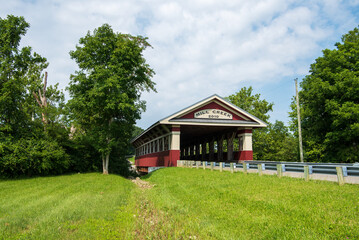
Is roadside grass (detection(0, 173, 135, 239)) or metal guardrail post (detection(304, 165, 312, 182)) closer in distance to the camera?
roadside grass (detection(0, 173, 135, 239))

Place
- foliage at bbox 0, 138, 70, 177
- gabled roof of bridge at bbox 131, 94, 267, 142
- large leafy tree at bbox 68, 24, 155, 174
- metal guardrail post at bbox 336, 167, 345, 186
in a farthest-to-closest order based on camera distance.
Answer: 1. gabled roof of bridge at bbox 131, 94, 267, 142
2. large leafy tree at bbox 68, 24, 155, 174
3. foliage at bbox 0, 138, 70, 177
4. metal guardrail post at bbox 336, 167, 345, 186

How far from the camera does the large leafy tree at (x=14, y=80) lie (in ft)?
66.4

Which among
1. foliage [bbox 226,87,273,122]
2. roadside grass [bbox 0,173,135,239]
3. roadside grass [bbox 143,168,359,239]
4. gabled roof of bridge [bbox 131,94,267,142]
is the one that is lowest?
roadside grass [bbox 0,173,135,239]

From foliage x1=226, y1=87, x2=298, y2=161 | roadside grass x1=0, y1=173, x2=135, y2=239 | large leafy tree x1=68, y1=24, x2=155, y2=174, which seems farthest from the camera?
foliage x1=226, y1=87, x2=298, y2=161

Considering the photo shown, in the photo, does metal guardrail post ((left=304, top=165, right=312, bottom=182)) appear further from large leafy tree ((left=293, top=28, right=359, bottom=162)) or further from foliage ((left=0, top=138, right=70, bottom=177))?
foliage ((left=0, top=138, right=70, bottom=177))

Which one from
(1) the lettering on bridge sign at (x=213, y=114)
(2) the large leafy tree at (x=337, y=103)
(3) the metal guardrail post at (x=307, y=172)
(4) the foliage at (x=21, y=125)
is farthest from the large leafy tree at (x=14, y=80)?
(2) the large leafy tree at (x=337, y=103)

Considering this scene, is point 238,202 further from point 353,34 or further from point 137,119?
point 353,34

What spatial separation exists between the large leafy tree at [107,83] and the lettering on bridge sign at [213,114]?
6.26 m

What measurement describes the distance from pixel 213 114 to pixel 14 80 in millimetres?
17841

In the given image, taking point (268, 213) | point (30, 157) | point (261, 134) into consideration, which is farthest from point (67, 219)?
point (261, 134)

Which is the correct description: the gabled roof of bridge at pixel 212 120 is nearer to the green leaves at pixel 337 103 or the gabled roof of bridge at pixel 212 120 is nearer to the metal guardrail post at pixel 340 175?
the green leaves at pixel 337 103

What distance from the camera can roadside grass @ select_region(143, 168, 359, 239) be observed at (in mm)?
5547

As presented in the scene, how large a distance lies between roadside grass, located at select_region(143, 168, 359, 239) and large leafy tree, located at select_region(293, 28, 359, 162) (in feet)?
62.7

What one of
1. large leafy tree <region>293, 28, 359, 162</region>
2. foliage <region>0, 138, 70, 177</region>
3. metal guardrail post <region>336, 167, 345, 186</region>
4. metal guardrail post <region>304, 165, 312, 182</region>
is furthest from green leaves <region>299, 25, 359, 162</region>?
foliage <region>0, 138, 70, 177</region>
